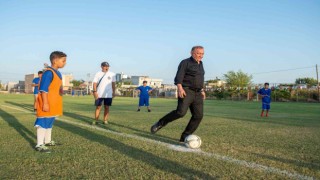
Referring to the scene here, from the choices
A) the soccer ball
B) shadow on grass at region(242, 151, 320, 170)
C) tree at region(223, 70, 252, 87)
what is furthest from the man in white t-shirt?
tree at region(223, 70, 252, 87)

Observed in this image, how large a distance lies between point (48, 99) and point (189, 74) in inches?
101

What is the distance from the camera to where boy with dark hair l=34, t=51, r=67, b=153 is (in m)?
4.68

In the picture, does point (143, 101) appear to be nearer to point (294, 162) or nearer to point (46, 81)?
point (46, 81)

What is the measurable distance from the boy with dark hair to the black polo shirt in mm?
2134

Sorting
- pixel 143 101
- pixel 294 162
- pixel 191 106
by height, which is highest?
pixel 191 106

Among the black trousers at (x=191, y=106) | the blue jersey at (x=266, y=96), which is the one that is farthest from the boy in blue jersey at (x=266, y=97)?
the black trousers at (x=191, y=106)

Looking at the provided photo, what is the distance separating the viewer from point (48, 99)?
4.77 meters

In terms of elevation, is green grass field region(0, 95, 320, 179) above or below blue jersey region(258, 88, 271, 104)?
below

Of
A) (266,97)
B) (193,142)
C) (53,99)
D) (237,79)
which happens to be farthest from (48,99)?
(237,79)

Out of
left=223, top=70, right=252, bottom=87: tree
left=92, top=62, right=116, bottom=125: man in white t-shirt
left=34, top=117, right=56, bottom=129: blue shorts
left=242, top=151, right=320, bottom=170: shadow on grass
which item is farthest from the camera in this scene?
left=223, top=70, right=252, bottom=87: tree

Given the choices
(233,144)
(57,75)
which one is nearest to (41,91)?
(57,75)

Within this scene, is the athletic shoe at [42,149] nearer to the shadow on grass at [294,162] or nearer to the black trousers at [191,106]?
the black trousers at [191,106]

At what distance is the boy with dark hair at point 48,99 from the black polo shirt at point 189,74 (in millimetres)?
2134

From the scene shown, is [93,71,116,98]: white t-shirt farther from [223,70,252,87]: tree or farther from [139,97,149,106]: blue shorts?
[223,70,252,87]: tree
